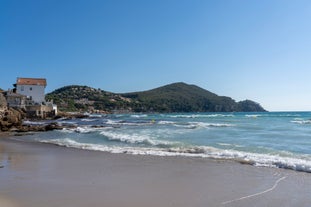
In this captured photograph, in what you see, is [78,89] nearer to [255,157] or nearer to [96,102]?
[96,102]

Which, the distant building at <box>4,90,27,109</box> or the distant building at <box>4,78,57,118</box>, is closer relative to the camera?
the distant building at <box>4,90,27,109</box>

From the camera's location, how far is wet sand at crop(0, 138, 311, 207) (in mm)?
6652

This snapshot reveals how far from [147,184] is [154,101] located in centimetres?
16217

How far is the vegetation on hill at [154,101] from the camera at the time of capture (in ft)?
509

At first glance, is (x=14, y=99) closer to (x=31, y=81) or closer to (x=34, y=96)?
(x=34, y=96)

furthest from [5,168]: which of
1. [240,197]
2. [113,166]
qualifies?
[240,197]

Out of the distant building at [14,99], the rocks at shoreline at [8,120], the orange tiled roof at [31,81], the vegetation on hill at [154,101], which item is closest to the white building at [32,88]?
the orange tiled roof at [31,81]

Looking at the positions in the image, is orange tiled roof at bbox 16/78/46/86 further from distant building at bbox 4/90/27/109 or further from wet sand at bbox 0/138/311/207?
wet sand at bbox 0/138/311/207

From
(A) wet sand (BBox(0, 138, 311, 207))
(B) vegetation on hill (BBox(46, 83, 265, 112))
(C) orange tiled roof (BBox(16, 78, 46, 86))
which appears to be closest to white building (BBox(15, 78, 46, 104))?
(C) orange tiled roof (BBox(16, 78, 46, 86))

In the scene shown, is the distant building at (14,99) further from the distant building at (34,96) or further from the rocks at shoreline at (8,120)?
the rocks at shoreline at (8,120)

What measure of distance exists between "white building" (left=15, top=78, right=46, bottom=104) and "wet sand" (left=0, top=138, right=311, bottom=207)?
5973cm

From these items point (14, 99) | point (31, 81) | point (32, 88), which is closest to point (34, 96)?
point (32, 88)

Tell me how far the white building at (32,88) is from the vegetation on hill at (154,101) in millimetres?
71683

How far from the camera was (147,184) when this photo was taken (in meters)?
8.24
